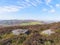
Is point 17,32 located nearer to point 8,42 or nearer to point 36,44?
point 8,42

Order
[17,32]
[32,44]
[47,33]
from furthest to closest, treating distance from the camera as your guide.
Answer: [17,32]
[47,33]
[32,44]

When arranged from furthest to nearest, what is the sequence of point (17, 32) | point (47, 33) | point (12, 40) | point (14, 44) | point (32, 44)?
point (17, 32) < point (47, 33) < point (12, 40) < point (14, 44) < point (32, 44)

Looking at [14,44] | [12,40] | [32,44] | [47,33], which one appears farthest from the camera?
[47,33]

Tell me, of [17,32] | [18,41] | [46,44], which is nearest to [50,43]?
[46,44]

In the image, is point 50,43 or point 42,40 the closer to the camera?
point 50,43

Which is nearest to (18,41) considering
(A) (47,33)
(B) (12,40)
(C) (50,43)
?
(B) (12,40)

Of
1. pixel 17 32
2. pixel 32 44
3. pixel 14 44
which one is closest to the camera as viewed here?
pixel 32 44

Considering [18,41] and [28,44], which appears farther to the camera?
[18,41]

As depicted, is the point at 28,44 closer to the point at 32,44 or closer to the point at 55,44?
the point at 32,44
